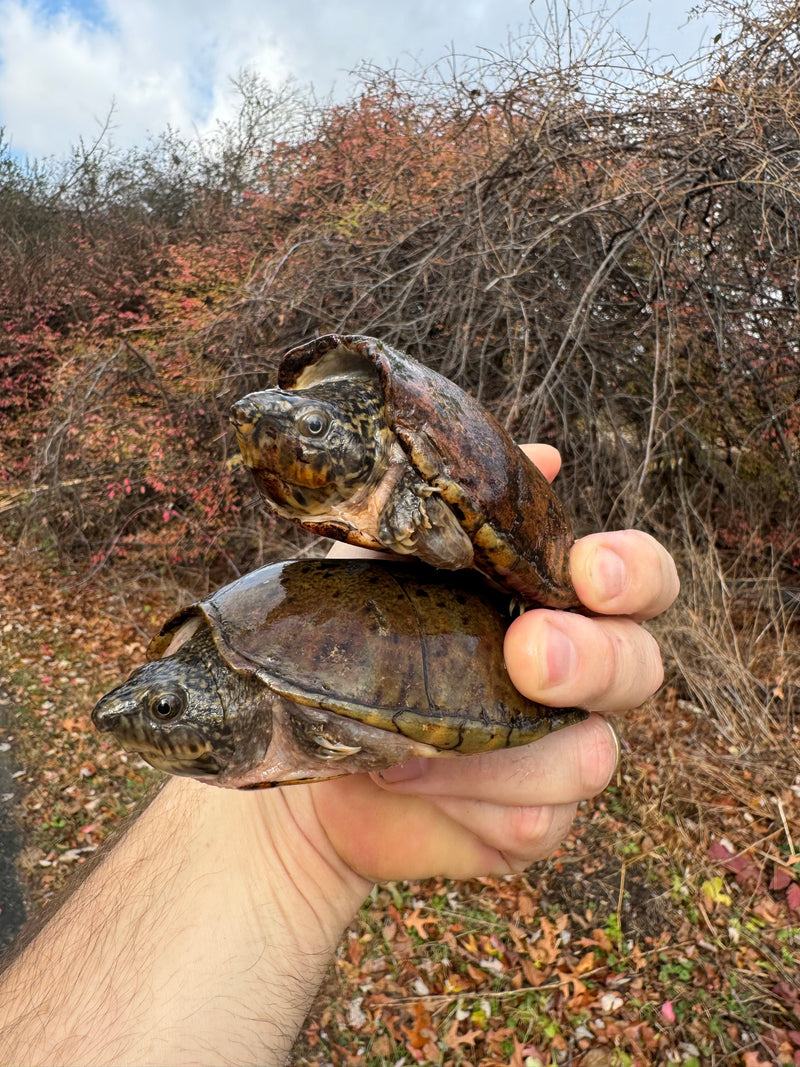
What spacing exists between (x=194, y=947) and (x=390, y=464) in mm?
1319

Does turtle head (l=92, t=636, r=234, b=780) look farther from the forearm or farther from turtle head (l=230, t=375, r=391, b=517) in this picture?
the forearm

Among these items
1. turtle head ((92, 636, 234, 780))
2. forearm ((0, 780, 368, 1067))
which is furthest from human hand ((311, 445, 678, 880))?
turtle head ((92, 636, 234, 780))

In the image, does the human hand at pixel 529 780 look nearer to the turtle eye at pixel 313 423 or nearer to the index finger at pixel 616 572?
the index finger at pixel 616 572

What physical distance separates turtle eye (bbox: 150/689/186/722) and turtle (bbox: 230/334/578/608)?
1.44ft

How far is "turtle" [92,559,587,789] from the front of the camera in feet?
4.64

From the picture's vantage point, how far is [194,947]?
5.72 feet

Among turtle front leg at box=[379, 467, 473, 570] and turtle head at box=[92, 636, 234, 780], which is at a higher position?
turtle front leg at box=[379, 467, 473, 570]

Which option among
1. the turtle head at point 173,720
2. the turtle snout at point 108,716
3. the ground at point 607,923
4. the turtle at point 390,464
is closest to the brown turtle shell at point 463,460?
the turtle at point 390,464

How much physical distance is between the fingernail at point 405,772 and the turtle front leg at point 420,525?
648 millimetres

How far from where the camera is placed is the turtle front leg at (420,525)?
1314 mm

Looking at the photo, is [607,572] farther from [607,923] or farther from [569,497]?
[569,497]

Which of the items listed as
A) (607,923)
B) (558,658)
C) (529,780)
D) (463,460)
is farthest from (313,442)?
(607,923)

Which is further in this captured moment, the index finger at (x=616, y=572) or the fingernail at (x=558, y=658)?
the index finger at (x=616, y=572)

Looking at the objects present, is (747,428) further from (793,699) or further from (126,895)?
(126,895)
